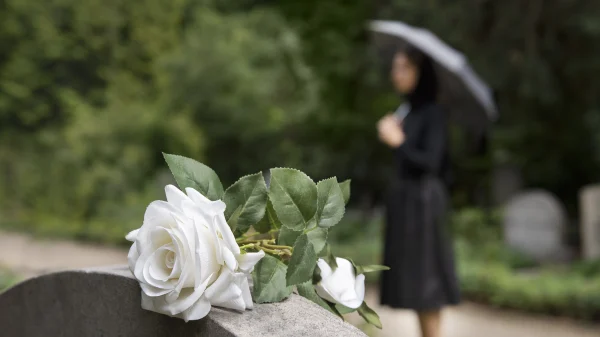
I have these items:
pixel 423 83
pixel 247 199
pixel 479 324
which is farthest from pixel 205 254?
pixel 479 324

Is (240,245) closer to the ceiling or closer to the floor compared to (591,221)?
closer to the ceiling

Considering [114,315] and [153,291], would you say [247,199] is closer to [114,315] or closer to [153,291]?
[153,291]

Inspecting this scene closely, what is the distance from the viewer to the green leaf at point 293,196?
2.98 feet

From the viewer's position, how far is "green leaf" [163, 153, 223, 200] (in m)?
0.93

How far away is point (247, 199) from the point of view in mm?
920

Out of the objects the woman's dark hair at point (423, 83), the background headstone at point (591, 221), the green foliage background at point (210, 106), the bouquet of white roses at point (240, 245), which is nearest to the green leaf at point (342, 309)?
the bouquet of white roses at point (240, 245)

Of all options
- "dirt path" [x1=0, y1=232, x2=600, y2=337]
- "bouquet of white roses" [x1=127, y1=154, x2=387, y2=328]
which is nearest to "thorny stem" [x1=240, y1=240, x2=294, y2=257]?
"bouquet of white roses" [x1=127, y1=154, x2=387, y2=328]

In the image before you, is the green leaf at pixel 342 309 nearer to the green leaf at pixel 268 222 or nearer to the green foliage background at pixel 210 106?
the green leaf at pixel 268 222

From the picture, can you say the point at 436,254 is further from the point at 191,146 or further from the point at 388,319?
the point at 191,146

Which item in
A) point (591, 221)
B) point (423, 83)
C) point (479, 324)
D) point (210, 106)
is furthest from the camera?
point (210, 106)

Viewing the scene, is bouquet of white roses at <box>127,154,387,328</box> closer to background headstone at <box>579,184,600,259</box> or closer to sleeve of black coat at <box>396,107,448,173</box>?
sleeve of black coat at <box>396,107,448,173</box>

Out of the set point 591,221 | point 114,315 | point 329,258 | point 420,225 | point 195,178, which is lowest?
point 591,221

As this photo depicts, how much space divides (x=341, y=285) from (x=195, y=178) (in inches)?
10.3

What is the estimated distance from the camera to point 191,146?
12.1 meters
